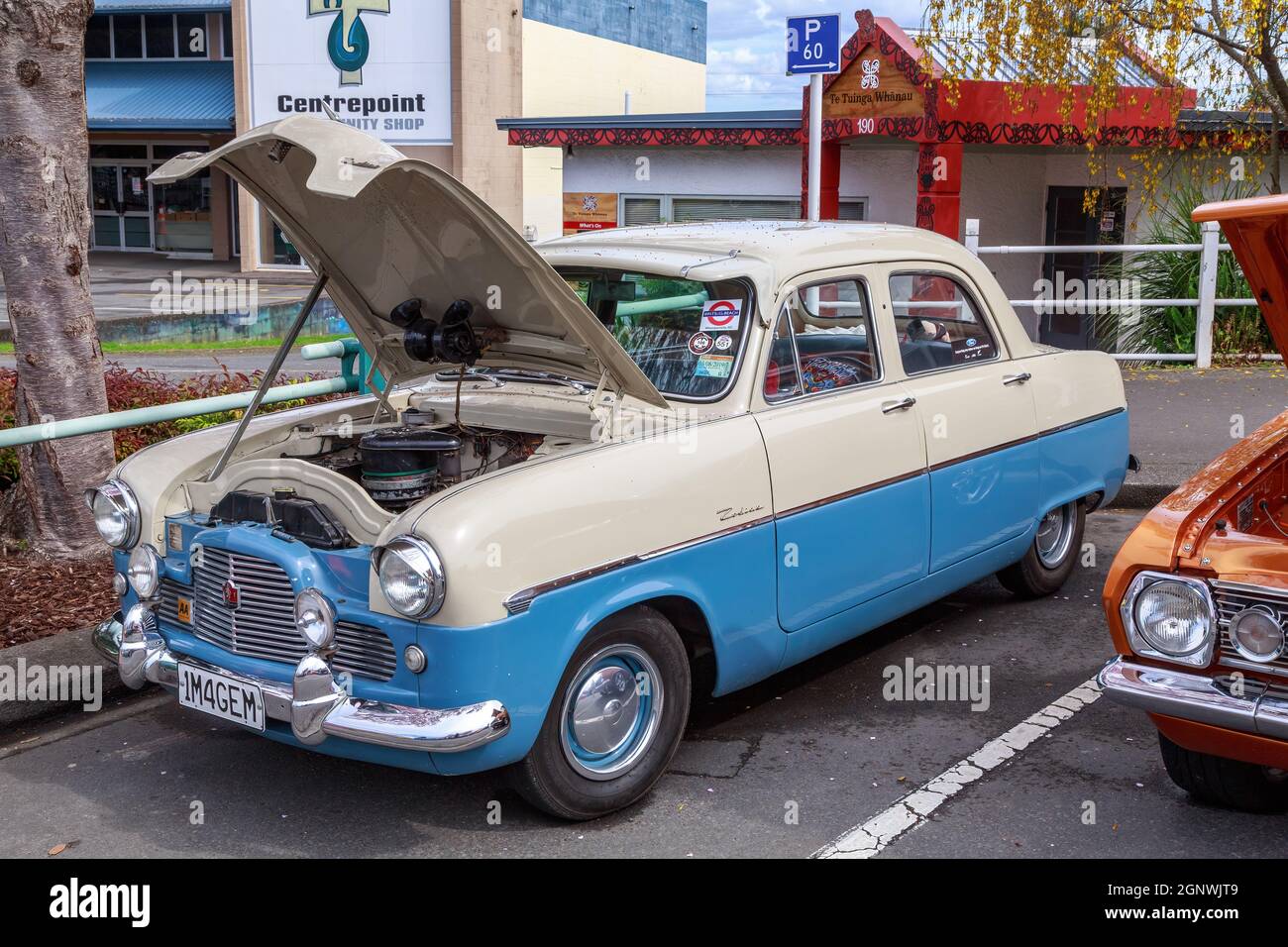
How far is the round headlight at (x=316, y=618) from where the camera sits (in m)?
3.94

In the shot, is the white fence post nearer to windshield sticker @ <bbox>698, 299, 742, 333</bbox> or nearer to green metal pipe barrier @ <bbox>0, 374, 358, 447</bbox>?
windshield sticker @ <bbox>698, 299, 742, 333</bbox>

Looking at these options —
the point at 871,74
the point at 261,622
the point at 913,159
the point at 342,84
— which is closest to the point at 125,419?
the point at 261,622

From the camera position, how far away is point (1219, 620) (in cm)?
370

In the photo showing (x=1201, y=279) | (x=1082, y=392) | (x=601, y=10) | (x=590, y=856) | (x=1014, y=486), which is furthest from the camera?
(x=601, y=10)

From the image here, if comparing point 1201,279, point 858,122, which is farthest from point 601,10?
point 1201,279

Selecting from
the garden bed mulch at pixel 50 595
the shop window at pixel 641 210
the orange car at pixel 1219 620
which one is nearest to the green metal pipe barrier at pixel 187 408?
the garden bed mulch at pixel 50 595

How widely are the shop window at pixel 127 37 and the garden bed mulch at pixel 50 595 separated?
28.9 metres

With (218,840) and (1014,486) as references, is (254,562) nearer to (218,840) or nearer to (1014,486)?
(218,840)

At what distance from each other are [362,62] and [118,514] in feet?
79.9

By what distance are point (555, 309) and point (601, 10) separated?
2853 cm

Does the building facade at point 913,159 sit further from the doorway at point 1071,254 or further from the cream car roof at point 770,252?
the cream car roof at point 770,252

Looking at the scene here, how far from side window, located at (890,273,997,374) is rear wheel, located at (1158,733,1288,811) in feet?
6.24

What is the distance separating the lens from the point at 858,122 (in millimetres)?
14016

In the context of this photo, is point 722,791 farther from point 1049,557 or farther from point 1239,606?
point 1049,557
